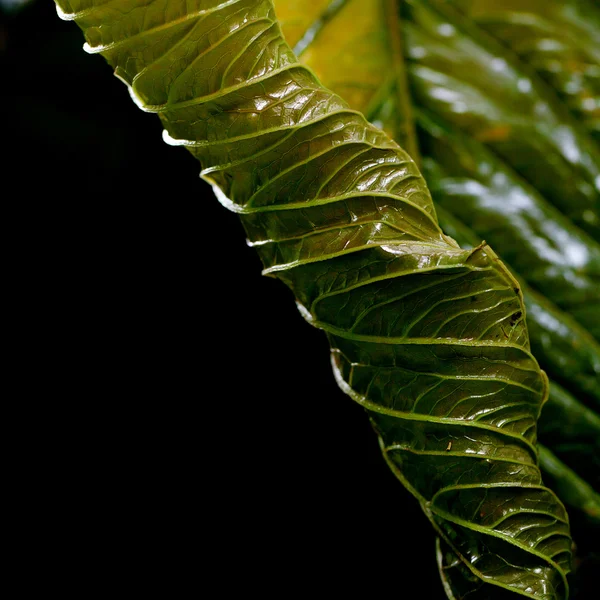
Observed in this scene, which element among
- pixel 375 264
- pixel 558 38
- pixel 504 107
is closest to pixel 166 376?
pixel 375 264

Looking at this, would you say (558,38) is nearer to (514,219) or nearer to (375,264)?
(514,219)

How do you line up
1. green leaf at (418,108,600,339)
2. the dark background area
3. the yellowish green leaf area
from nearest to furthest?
the yellowish green leaf area → green leaf at (418,108,600,339) → the dark background area

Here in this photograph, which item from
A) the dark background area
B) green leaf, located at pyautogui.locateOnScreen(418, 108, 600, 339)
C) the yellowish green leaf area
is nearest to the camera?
the yellowish green leaf area

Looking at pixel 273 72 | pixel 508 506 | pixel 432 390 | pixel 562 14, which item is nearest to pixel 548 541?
pixel 508 506

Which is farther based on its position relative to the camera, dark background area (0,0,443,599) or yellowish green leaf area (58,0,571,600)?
dark background area (0,0,443,599)

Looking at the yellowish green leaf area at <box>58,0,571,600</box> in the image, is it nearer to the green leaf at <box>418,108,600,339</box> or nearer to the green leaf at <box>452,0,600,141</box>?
the green leaf at <box>418,108,600,339</box>

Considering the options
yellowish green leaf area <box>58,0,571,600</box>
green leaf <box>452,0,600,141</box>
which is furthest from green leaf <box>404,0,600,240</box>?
yellowish green leaf area <box>58,0,571,600</box>

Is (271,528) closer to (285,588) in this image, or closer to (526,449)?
(285,588)
